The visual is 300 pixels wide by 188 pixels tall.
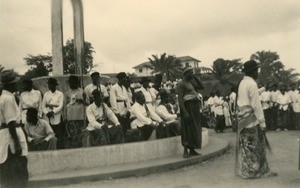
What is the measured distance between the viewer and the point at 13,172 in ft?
17.9

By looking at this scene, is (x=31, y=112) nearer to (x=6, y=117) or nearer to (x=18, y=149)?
(x=18, y=149)

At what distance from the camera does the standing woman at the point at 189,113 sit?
8.28 m

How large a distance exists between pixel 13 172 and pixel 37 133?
239 centimetres

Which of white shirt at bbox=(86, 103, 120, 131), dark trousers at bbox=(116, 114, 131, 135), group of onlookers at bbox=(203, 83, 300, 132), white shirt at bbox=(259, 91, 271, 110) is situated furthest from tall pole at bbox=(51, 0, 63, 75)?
white shirt at bbox=(259, 91, 271, 110)

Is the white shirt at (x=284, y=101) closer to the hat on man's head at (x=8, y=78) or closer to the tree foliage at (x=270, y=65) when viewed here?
the hat on man's head at (x=8, y=78)

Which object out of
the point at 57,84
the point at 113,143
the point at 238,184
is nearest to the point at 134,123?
the point at 113,143

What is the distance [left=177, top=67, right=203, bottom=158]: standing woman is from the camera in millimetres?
8281

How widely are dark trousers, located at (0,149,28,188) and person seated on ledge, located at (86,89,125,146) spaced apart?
2.61m

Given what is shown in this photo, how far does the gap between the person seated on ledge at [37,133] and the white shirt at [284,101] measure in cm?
991

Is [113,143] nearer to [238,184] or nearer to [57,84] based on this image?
[57,84]

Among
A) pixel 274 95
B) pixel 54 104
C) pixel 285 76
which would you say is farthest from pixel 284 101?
pixel 285 76

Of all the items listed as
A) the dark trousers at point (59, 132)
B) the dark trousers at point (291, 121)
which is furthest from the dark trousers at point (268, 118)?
the dark trousers at point (59, 132)

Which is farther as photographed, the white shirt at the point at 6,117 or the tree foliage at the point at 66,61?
the tree foliage at the point at 66,61

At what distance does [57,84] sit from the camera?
28.6 ft
